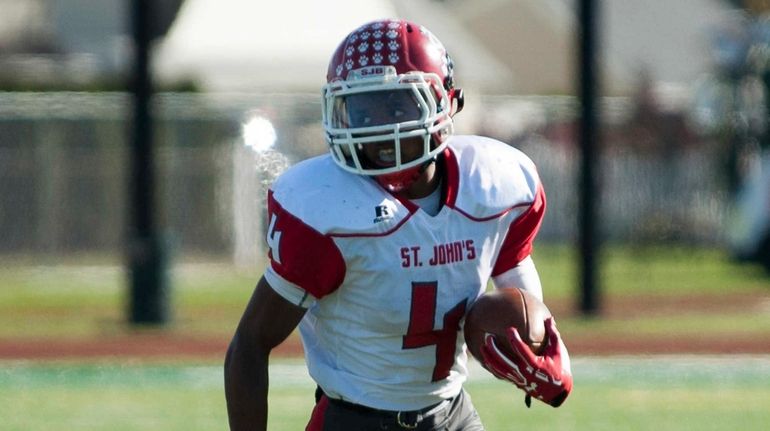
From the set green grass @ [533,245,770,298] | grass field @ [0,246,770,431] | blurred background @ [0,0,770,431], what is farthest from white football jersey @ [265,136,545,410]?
green grass @ [533,245,770,298]

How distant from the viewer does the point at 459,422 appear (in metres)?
4.02

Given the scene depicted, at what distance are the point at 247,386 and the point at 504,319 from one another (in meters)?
0.63

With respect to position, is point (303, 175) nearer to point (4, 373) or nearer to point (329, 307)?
point (329, 307)

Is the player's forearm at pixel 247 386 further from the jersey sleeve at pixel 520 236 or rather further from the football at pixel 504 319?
the jersey sleeve at pixel 520 236

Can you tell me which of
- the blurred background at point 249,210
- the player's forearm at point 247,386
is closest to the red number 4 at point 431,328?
the player's forearm at point 247,386

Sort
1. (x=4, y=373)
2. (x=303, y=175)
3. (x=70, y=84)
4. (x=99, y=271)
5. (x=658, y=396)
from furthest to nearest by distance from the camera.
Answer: (x=70, y=84) < (x=99, y=271) < (x=4, y=373) < (x=658, y=396) < (x=303, y=175)

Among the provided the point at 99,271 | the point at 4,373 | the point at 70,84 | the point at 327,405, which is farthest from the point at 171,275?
the point at 70,84

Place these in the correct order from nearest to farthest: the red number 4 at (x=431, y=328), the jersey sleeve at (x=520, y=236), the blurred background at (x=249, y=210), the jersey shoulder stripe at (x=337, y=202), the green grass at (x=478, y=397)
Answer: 1. the jersey shoulder stripe at (x=337, y=202)
2. the red number 4 at (x=431, y=328)
3. the jersey sleeve at (x=520, y=236)
4. the green grass at (x=478, y=397)
5. the blurred background at (x=249, y=210)

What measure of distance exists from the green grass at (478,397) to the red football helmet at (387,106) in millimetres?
4337

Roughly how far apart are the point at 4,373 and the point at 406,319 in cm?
707

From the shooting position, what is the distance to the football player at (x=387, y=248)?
12.3 ft

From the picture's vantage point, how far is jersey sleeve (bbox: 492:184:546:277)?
→ 13.1ft

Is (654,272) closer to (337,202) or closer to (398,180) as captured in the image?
(398,180)

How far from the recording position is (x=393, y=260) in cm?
378
